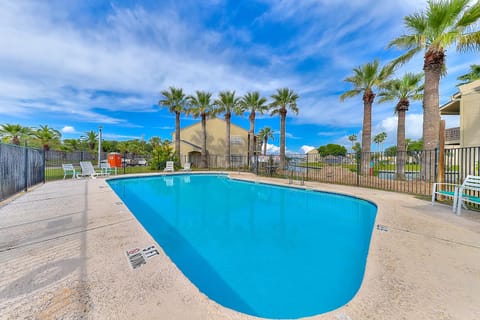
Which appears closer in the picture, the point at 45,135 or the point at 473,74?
the point at 473,74

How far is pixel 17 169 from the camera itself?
254 inches

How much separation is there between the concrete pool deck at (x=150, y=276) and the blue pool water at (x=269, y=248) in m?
0.62

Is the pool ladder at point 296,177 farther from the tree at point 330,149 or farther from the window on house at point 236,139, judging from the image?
the tree at point 330,149

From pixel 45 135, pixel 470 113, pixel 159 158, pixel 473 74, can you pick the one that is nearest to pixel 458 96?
pixel 470 113

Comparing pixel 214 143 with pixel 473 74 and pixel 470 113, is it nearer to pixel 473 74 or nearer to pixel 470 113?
pixel 470 113

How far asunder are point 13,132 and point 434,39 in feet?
114

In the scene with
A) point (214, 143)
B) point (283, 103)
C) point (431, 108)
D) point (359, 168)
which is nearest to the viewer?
point (431, 108)

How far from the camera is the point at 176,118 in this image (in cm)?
1933

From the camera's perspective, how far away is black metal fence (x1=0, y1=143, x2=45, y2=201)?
5402 mm

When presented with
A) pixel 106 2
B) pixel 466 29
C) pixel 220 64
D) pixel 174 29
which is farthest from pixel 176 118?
pixel 466 29

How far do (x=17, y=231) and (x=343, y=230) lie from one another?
6692 millimetres

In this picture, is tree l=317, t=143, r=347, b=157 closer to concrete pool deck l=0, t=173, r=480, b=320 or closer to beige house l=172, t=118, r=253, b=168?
beige house l=172, t=118, r=253, b=168

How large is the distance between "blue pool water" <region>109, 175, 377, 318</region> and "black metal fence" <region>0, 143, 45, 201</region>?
367 centimetres

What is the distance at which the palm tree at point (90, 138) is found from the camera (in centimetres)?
3269
